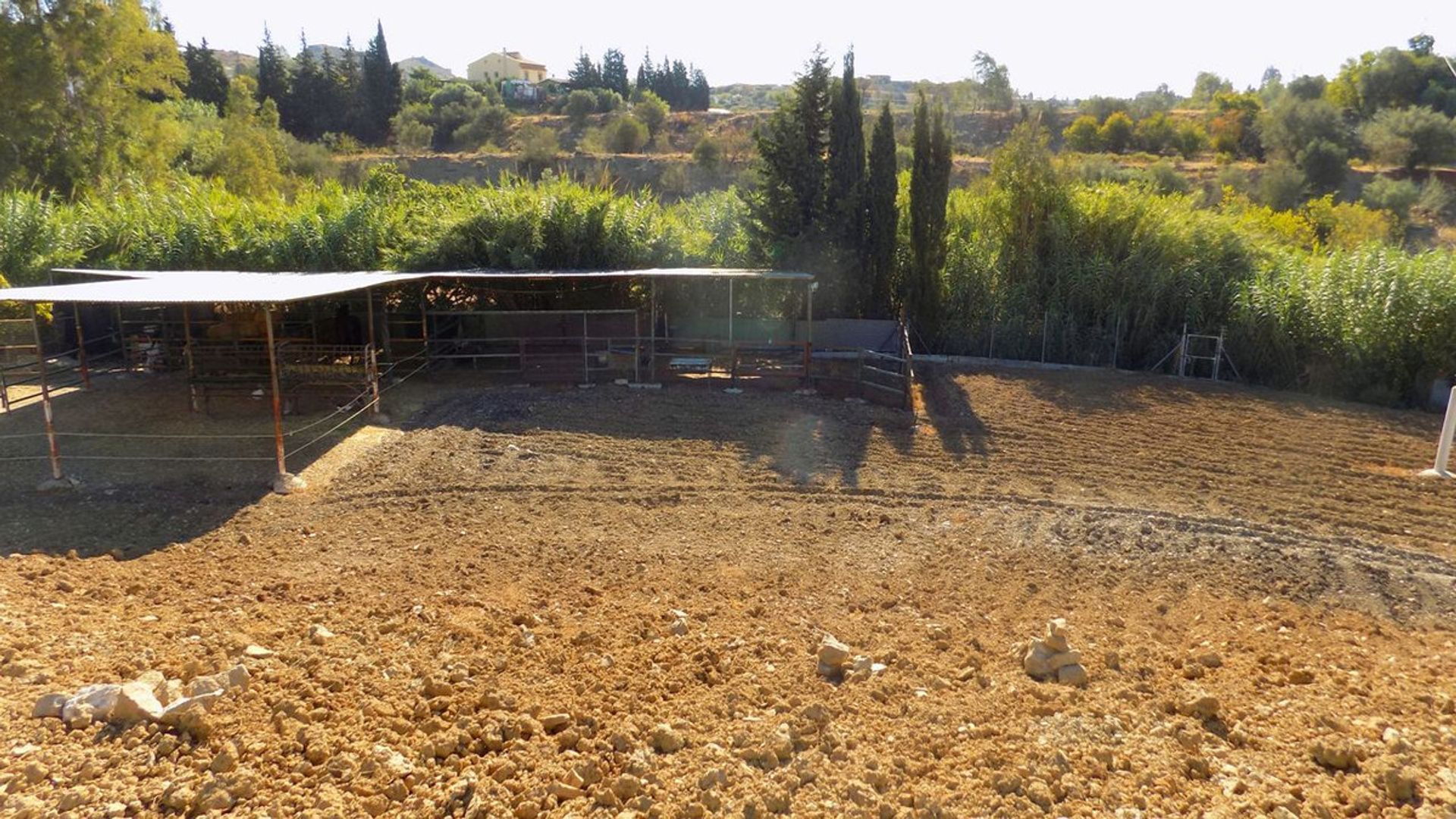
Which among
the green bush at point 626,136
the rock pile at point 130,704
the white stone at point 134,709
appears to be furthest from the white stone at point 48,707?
the green bush at point 626,136

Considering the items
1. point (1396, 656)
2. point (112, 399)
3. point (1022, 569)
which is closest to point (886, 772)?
point (1022, 569)

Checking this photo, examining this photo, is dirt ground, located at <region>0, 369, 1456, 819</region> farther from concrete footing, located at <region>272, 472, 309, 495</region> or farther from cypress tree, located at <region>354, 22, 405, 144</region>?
cypress tree, located at <region>354, 22, 405, 144</region>

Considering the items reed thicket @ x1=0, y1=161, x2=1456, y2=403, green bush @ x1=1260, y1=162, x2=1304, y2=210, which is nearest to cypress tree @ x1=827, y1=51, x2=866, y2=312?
reed thicket @ x1=0, y1=161, x2=1456, y2=403

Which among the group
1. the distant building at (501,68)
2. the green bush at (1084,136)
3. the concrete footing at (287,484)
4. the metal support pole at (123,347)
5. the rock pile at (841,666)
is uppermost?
the distant building at (501,68)

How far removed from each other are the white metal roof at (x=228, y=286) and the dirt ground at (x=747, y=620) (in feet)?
6.46

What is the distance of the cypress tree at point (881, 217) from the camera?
641 inches

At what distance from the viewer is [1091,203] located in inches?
690

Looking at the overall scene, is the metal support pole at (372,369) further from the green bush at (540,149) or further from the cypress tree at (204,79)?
the cypress tree at (204,79)

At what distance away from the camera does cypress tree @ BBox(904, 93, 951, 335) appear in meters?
16.4

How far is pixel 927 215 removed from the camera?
55.1 feet

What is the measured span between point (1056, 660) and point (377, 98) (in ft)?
217

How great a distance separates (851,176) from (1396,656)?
40.9ft

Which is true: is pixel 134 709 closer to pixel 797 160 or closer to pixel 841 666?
pixel 841 666

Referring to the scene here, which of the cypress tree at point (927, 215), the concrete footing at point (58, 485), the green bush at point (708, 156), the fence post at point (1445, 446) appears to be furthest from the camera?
the green bush at point (708, 156)
